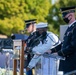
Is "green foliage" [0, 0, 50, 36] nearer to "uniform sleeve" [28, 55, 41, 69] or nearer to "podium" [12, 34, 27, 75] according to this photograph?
"uniform sleeve" [28, 55, 41, 69]

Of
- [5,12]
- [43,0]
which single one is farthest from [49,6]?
[5,12]

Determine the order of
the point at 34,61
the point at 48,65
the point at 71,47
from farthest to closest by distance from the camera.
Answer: the point at 34,61
the point at 48,65
the point at 71,47

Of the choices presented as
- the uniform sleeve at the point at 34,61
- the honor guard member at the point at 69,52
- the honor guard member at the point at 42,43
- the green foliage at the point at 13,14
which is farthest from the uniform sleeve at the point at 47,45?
the green foliage at the point at 13,14

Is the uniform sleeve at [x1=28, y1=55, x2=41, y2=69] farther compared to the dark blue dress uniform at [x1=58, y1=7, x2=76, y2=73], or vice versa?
the uniform sleeve at [x1=28, y1=55, x2=41, y2=69]

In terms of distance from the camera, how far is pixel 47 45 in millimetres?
8023

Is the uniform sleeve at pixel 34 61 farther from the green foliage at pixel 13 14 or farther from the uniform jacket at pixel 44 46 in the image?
the green foliage at pixel 13 14

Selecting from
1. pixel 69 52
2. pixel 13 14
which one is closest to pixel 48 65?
pixel 69 52

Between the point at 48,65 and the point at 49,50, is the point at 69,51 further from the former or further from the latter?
the point at 48,65

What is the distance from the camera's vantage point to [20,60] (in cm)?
772

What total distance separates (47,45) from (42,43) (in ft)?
0.65

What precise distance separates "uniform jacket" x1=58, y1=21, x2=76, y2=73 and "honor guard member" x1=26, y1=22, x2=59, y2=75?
1.67 m

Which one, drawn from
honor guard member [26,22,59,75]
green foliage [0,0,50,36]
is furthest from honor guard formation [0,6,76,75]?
green foliage [0,0,50,36]

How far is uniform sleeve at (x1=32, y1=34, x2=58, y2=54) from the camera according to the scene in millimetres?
7855

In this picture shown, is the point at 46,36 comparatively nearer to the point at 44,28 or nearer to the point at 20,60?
the point at 44,28
